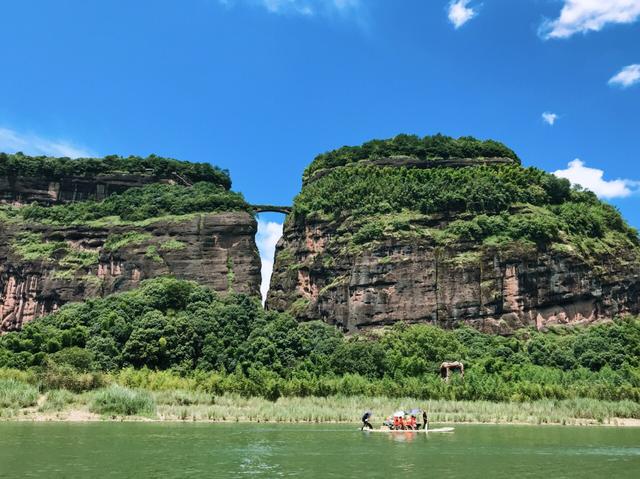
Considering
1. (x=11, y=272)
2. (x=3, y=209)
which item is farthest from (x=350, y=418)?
(x=3, y=209)

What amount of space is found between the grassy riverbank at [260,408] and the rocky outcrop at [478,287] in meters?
37.4

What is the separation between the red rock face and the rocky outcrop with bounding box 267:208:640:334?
5.2 inches

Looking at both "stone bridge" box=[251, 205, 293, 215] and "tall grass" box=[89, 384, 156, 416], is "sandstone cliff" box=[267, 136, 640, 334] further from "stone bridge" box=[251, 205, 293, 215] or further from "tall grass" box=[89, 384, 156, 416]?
"tall grass" box=[89, 384, 156, 416]

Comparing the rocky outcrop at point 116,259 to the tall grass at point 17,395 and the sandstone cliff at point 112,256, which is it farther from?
the tall grass at point 17,395

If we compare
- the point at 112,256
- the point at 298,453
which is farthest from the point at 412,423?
the point at 112,256

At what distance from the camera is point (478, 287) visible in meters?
96.2

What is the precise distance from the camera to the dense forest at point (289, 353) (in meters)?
61.3

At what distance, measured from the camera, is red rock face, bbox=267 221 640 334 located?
95438 mm

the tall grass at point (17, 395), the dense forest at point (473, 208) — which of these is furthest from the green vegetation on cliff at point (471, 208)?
the tall grass at point (17, 395)

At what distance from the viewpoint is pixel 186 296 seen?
88.6 m

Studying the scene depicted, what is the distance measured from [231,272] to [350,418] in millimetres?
58813

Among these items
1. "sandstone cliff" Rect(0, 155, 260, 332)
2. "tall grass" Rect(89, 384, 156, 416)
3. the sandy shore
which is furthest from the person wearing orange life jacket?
"sandstone cliff" Rect(0, 155, 260, 332)

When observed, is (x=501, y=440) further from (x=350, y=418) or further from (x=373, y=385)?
(x=373, y=385)

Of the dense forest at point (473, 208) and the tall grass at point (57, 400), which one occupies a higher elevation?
the dense forest at point (473, 208)
